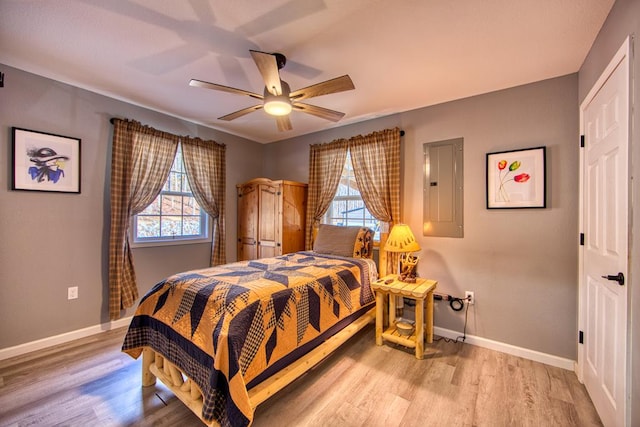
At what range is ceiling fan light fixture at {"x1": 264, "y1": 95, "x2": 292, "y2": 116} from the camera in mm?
1905

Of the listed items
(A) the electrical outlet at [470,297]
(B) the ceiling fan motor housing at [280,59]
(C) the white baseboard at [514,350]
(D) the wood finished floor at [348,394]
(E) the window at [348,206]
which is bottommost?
(D) the wood finished floor at [348,394]

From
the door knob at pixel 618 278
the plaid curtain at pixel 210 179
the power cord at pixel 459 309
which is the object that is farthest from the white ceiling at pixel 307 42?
the power cord at pixel 459 309

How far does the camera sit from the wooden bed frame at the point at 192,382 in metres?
1.51

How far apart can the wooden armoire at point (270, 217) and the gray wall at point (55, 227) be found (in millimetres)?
1282

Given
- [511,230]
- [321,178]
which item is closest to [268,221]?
[321,178]

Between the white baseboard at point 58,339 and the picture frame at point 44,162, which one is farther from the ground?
the picture frame at point 44,162

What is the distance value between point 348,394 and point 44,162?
326cm

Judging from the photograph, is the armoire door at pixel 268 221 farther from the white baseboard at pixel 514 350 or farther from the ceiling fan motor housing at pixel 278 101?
the white baseboard at pixel 514 350

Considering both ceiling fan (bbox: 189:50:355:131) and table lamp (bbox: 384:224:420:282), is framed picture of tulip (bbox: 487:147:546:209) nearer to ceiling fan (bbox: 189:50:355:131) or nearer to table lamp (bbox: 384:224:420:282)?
table lamp (bbox: 384:224:420:282)

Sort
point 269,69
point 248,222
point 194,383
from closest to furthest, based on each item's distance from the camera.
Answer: point 194,383, point 269,69, point 248,222

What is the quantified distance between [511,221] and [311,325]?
204cm

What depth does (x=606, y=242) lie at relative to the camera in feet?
5.19

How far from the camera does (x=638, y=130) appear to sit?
1.22m

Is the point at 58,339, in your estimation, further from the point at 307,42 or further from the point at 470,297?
the point at 470,297
